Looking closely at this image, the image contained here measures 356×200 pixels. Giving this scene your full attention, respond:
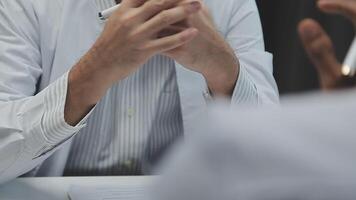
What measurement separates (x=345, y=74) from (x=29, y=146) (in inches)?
24.4

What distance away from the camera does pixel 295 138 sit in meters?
0.21

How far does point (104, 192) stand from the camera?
780mm

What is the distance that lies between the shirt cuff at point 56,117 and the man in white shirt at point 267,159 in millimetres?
618

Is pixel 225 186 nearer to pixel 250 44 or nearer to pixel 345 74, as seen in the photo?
pixel 345 74

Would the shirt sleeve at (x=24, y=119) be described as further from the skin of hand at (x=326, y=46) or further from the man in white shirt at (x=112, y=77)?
the skin of hand at (x=326, y=46)

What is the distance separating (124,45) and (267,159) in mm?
595

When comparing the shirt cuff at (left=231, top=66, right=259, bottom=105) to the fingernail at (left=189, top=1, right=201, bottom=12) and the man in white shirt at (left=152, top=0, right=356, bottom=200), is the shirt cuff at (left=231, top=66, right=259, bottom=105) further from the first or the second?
the man in white shirt at (left=152, top=0, right=356, bottom=200)

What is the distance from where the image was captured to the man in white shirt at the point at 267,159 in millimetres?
210

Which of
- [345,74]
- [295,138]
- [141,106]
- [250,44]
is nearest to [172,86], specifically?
[141,106]

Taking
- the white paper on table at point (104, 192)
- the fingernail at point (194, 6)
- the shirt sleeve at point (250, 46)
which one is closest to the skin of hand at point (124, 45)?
the fingernail at point (194, 6)

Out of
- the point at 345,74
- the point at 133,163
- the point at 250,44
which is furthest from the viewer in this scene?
the point at 250,44

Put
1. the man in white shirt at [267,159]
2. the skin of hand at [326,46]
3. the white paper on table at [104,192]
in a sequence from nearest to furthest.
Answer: the man in white shirt at [267,159], the skin of hand at [326,46], the white paper on table at [104,192]

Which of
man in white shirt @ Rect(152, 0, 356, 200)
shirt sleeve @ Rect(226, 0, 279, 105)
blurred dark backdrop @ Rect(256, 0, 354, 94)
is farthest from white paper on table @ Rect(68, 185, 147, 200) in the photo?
blurred dark backdrop @ Rect(256, 0, 354, 94)

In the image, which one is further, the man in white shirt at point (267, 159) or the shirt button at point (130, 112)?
the shirt button at point (130, 112)
